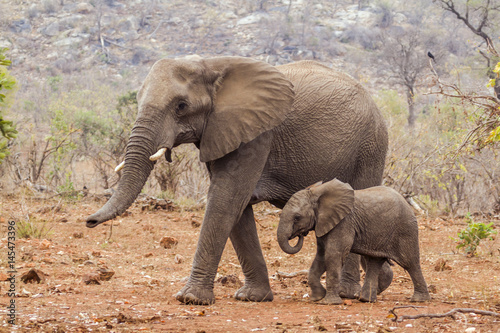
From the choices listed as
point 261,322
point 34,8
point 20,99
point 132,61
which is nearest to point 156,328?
point 261,322

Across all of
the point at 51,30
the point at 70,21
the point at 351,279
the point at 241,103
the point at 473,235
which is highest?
the point at 70,21

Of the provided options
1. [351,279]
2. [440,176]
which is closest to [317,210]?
[351,279]

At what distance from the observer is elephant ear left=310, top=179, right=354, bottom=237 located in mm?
5809

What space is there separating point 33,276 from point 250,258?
222 cm

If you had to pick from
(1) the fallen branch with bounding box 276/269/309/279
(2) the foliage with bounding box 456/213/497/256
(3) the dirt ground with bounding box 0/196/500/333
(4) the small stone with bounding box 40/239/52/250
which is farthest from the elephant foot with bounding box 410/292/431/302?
(4) the small stone with bounding box 40/239/52/250

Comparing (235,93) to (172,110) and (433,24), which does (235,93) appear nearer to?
(172,110)

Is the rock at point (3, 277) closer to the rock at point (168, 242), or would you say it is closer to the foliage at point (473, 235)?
the rock at point (168, 242)

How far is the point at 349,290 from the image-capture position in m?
6.55

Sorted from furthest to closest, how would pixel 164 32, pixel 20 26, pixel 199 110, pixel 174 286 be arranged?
pixel 164 32 → pixel 20 26 → pixel 174 286 → pixel 199 110

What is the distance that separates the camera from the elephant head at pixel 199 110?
532 cm

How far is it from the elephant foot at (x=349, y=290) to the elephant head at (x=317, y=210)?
0.99m

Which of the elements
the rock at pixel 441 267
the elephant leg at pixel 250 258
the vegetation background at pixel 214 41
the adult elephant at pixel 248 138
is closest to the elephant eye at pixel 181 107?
the adult elephant at pixel 248 138

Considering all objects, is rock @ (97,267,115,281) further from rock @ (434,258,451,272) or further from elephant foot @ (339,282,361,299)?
rock @ (434,258,451,272)

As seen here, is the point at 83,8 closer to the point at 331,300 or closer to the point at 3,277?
the point at 3,277
